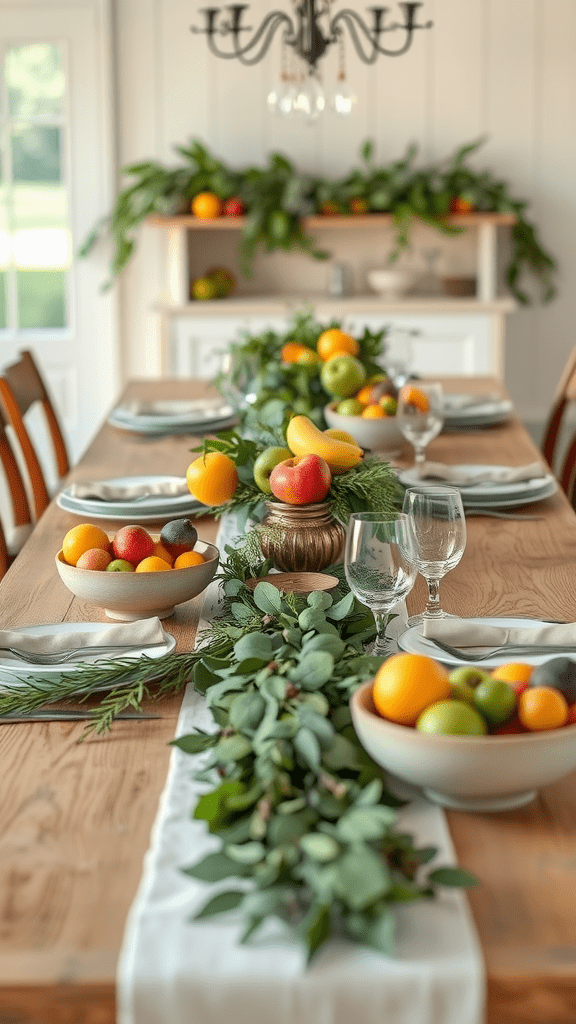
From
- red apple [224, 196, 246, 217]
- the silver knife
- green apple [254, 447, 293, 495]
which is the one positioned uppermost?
red apple [224, 196, 246, 217]

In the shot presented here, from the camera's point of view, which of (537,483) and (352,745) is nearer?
(352,745)

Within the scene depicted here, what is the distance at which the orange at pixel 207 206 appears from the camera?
4355 mm

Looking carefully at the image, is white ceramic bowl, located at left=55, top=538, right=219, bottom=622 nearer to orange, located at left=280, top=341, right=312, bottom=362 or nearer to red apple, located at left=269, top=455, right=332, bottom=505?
red apple, located at left=269, top=455, right=332, bottom=505

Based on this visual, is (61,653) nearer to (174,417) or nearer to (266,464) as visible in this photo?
(266,464)

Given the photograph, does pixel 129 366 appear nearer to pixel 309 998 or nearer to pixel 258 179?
pixel 258 179

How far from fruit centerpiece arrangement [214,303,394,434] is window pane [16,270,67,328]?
2.57m

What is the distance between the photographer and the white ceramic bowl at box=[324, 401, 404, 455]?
6.79 ft

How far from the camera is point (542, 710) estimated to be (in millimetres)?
801

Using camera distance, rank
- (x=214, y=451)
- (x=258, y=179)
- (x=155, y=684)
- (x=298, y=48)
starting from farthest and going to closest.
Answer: (x=258, y=179)
(x=298, y=48)
(x=214, y=451)
(x=155, y=684)

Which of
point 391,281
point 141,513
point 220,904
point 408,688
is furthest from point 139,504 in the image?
point 391,281

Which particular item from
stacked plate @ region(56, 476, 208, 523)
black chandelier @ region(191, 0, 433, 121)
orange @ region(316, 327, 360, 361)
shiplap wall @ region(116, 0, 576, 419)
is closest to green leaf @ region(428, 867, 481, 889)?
stacked plate @ region(56, 476, 208, 523)

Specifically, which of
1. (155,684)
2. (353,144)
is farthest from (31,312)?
(155,684)

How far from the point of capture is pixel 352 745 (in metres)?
0.85

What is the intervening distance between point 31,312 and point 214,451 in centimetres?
350
